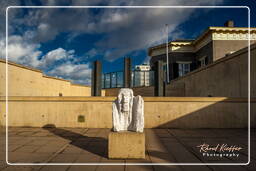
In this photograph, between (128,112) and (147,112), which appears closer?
(128,112)

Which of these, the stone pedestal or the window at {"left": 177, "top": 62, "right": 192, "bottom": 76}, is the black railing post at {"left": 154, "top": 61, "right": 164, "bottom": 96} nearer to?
the stone pedestal

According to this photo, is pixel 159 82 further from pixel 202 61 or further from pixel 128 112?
pixel 202 61

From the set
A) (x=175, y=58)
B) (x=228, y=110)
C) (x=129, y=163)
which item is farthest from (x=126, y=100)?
(x=175, y=58)

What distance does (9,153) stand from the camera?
4824 millimetres

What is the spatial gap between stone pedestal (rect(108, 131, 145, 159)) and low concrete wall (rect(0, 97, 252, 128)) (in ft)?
14.1

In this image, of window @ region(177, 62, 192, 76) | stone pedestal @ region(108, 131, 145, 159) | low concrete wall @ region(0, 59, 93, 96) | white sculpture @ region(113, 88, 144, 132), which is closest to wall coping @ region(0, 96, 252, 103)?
low concrete wall @ region(0, 59, 93, 96)

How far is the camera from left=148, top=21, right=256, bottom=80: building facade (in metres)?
18.7

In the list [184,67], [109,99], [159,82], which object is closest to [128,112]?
[109,99]

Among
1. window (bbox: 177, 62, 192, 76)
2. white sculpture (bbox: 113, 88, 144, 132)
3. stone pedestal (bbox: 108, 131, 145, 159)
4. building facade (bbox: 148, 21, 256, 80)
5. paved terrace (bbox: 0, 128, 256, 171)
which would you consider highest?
→ building facade (bbox: 148, 21, 256, 80)

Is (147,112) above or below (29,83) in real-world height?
below

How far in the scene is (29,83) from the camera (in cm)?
1409

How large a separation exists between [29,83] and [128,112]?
13.2 m

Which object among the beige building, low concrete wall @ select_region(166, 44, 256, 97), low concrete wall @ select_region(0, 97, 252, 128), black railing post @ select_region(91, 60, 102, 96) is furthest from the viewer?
the beige building

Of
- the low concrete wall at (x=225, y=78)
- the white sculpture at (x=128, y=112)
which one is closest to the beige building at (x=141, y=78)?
the low concrete wall at (x=225, y=78)
